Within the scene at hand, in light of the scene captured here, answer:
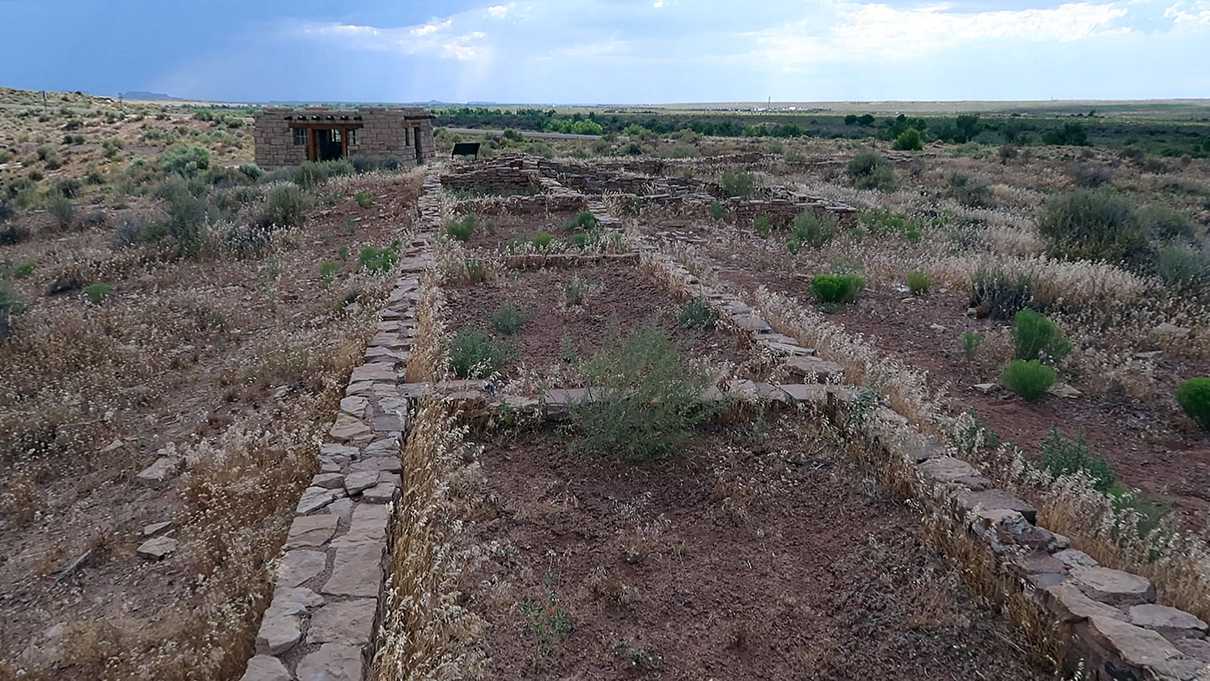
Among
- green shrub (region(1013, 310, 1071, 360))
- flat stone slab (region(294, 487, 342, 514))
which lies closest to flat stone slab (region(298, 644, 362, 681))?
flat stone slab (region(294, 487, 342, 514))

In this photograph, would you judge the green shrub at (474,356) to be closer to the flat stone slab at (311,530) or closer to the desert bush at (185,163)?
the flat stone slab at (311,530)

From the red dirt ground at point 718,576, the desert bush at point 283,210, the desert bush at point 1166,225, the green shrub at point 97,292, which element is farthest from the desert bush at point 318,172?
the desert bush at point 1166,225

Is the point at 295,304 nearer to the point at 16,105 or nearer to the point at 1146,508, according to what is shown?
the point at 1146,508

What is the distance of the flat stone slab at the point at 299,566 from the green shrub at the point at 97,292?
706 centimetres

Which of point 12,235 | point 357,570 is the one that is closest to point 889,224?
point 357,570

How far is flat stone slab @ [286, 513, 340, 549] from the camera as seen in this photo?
3.61 metres

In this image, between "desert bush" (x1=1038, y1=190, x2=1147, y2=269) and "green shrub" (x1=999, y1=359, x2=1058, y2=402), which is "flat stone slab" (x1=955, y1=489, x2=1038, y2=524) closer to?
"green shrub" (x1=999, y1=359, x2=1058, y2=402)

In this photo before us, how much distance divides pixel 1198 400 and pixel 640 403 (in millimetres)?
4042

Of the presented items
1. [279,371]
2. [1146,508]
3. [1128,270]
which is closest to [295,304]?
[279,371]

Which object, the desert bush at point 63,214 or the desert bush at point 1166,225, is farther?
the desert bush at point 63,214

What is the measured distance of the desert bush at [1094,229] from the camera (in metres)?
10.1

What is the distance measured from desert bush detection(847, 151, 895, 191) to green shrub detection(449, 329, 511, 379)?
Result: 1576cm

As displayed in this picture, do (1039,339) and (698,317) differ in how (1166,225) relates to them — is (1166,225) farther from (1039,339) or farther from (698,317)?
(698,317)

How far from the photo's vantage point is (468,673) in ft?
9.76
